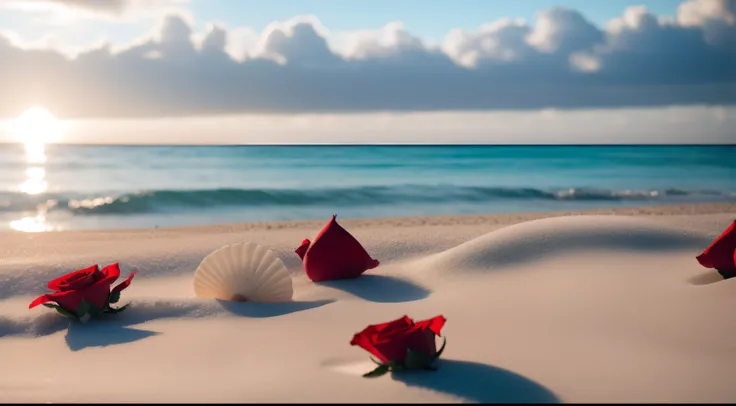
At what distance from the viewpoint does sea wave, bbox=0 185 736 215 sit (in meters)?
13.4

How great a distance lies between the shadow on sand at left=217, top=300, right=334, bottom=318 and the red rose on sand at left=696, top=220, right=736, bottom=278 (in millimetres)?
1846

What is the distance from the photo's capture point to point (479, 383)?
193 cm

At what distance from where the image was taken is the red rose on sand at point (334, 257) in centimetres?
358

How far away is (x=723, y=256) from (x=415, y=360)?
6.27 ft

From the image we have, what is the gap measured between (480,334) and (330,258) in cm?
127

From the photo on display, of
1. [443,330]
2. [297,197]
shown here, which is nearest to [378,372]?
[443,330]

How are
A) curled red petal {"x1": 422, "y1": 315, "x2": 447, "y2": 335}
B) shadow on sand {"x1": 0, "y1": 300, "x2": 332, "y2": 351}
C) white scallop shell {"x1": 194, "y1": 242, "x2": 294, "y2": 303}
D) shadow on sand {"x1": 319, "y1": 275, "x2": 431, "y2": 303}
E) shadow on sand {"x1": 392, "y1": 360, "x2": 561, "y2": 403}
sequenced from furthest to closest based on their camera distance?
shadow on sand {"x1": 319, "y1": 275, "x2": 431, "y2": 303} → white scallop shell {"x1": 194, "y1": 242, "x2": 294, "y2": 303} → shadow on sand {"x1": 0, "y1": 300, "x2": 332, "y2": 351} → curled red petal {"x1": 422, "y1": 315, "x2": 447, "y2": 335} → shadow on sand {"x1": 392, "y1": 360, "x2": 561, "y2": 403}

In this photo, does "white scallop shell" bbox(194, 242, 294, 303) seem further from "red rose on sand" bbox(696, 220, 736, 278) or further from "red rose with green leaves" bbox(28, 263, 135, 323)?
"red rose on sand" bbox(696, 220, 736, 278)

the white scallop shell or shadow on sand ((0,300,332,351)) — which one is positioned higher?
the white scallop shell

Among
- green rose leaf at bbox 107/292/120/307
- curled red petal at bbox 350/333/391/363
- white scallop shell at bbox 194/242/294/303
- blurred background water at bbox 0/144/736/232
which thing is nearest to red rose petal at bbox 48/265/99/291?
green rose leaf at bbox 107/292/120/307

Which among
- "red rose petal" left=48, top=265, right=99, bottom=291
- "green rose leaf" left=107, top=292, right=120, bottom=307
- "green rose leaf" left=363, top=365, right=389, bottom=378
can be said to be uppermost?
"red rose petal" left=48, top=265, right=99, bottom=291

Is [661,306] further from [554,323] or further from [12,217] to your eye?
[12,217]

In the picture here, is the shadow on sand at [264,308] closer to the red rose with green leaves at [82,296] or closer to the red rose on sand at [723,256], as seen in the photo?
the red rose with green leaves at [82,296]

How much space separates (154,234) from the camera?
23.8 ft
